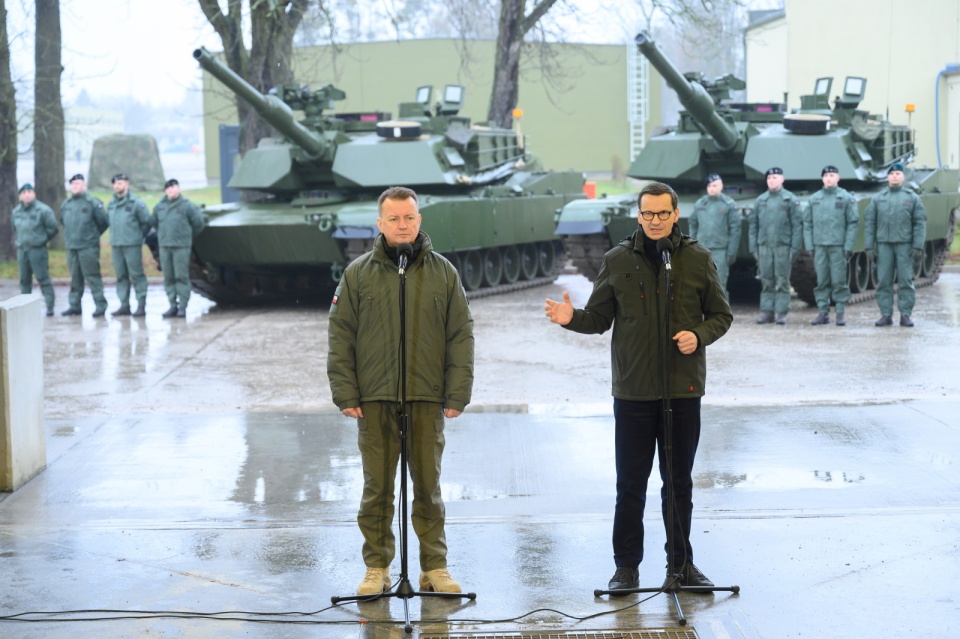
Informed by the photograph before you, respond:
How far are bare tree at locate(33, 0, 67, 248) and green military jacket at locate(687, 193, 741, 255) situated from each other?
1501cm

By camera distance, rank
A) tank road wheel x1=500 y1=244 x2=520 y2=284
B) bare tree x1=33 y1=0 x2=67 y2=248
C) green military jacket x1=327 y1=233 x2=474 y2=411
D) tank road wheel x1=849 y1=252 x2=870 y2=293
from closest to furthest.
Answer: green military jacket x1=327 y1=233 x2=474 y2=411, tank road wheel x1=849 y1=252 x2=870 y2=293, tank road wheel x1=500 y1=244 x2=520 y2=284, bare tree x1=33 y1=0 x2=67 y2=248

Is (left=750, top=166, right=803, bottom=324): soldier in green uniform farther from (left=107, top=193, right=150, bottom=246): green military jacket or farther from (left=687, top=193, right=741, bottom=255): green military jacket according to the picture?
(left=107, top=193, right=150, bottom=246): green military jacket

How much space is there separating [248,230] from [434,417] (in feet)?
41.3

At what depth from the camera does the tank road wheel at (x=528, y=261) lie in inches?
862

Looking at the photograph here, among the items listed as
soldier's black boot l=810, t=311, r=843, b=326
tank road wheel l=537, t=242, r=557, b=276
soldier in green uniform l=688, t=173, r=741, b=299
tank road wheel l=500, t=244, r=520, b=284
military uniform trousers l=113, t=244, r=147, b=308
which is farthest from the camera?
tank road wheel l=537, t=242, r=557, b=276

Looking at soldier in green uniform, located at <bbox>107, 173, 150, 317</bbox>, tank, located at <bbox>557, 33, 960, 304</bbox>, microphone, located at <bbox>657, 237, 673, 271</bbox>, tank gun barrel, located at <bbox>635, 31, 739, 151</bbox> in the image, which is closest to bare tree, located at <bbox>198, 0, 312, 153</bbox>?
soldier in green uniform, located at <bbox>107, 173, 150, 317</bbox>

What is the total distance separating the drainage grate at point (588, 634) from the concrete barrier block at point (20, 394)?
3.46 meters

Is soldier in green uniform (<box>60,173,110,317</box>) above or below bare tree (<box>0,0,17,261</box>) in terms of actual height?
below

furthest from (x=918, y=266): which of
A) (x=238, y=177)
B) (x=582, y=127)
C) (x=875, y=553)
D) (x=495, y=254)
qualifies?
(x=582, y=127)

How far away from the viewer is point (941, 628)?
505 cm

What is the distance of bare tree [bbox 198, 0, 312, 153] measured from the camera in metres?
23.6

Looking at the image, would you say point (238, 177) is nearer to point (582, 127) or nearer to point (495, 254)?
point (495, 254)

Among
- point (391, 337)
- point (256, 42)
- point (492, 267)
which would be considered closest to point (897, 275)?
point (492, 267)

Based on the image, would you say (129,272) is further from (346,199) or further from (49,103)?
(49,103)
